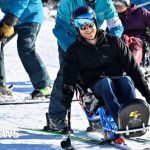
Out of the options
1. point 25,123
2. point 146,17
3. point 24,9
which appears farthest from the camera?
point 146,17

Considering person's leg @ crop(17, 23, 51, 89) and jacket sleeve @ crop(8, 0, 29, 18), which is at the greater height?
jacket sleeve @ crop(8, 0, 29, 18)

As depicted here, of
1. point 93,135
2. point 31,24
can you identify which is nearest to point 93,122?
point 93,135

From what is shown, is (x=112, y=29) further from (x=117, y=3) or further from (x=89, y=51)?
(x=117, y=3)

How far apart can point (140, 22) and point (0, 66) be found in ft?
6.95

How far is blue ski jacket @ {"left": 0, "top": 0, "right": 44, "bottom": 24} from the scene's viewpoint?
7.55m

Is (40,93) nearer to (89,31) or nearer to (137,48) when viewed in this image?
(137,48)

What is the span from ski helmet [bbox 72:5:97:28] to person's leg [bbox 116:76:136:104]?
2.17ft

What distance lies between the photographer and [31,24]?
7.89m

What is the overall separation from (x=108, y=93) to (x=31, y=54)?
2814 mm

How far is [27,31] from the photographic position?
7.86 metres

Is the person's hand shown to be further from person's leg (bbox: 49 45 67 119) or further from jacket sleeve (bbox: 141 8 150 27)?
jacket sleeve (bbox: 141 8 150 27)

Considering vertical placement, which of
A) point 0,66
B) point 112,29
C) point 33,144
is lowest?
point 33,144

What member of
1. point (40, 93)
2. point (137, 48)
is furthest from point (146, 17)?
point (40, 93)

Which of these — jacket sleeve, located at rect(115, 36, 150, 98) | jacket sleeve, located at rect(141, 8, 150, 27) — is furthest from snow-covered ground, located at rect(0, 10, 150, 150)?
jacket sleeve, located at rect(141, 8, 150, 27)
